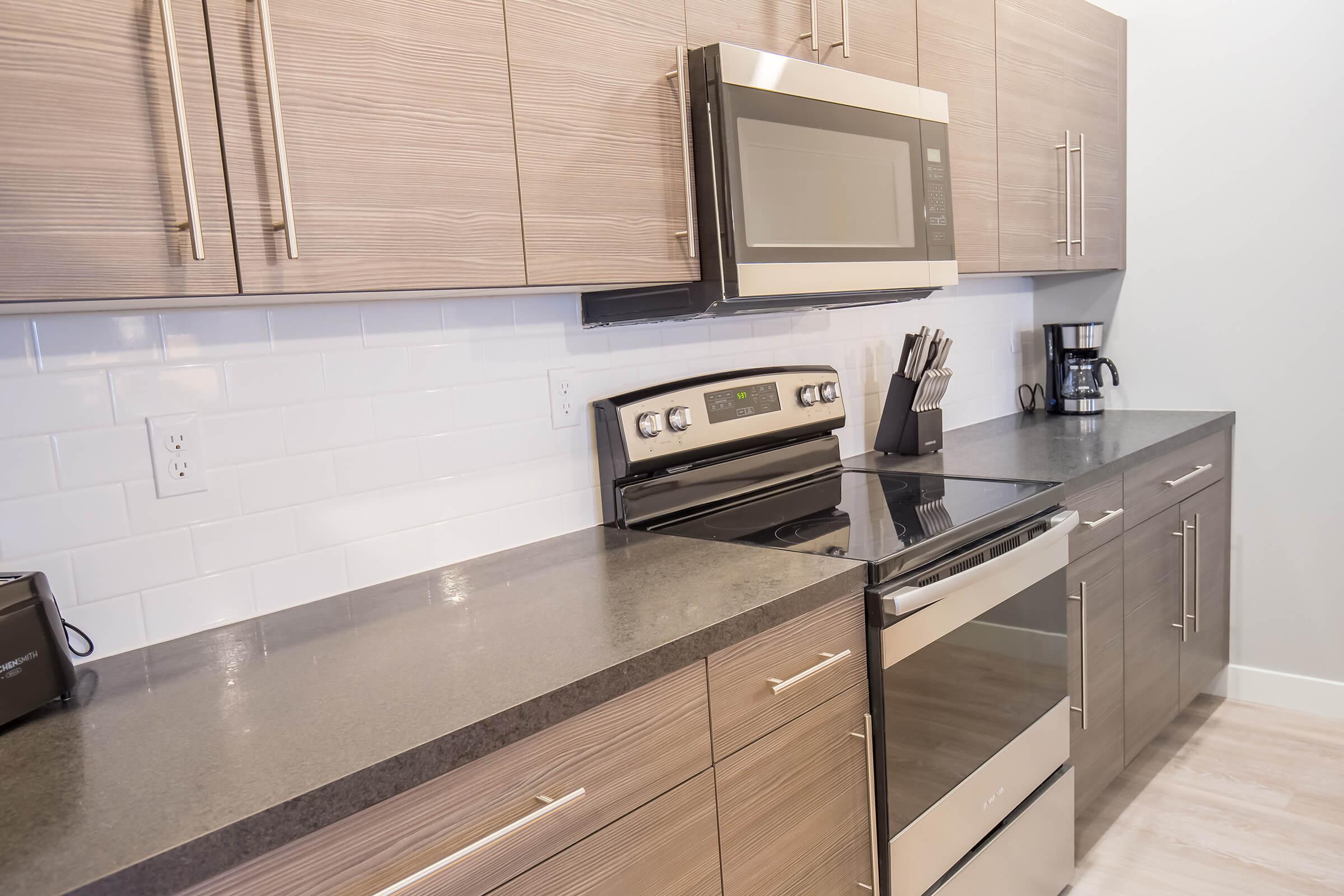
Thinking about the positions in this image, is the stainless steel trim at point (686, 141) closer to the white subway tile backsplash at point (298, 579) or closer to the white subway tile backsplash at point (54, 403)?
the white subway tile backsplash at point (298, 579)

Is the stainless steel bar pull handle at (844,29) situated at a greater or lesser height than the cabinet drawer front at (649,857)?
greater

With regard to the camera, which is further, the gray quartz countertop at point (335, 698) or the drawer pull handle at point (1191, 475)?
the drawer pull handle at point (1191, 475)

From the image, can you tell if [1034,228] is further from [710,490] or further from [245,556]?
[245,556]

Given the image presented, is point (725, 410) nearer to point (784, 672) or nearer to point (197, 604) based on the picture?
point (784, 672)

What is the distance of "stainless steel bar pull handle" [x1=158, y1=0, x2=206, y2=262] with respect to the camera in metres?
0.95

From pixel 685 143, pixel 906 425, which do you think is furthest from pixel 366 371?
pixel 906 425

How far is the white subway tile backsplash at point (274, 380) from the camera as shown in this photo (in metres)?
1.34

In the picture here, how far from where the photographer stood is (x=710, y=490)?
6.13 feet

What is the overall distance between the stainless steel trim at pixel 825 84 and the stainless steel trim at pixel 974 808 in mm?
1242

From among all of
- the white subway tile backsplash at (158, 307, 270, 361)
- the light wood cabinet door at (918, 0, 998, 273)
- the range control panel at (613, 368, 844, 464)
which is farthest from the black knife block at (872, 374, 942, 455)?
the white subway tile backsplash at (158, 307, 270, 361)

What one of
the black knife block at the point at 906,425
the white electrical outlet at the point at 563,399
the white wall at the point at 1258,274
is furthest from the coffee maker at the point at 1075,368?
the white electrical outlet at the point at 563,399

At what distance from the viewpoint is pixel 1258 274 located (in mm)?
2680

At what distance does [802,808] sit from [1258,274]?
228 cm

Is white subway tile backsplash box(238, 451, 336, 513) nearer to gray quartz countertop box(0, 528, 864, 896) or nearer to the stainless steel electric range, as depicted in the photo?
gray quartz countertop box(0, 528, 864, 896)
